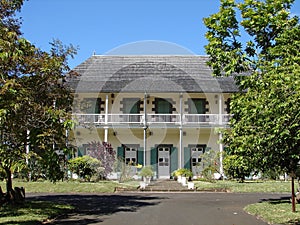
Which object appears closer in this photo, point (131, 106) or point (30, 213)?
point (30, 213)

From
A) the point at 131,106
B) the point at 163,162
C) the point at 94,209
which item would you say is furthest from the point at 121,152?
the point at 94,209

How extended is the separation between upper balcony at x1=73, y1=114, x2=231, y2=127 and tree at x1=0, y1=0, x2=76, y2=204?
46.1ft

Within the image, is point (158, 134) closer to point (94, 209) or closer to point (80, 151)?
point (80, 151)

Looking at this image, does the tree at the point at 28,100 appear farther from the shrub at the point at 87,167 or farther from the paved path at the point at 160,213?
the shrub at the point at 87,167

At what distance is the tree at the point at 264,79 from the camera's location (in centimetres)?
690

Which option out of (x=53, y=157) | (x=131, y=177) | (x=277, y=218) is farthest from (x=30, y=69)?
(x=131, y=177)

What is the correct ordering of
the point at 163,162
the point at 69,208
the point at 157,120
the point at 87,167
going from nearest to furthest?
the point at 69,208 → the point at 87,167 → the point at 157,120 → the point at 163,162

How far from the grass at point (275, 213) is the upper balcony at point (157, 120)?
42.9ft

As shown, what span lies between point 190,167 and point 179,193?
311 inches

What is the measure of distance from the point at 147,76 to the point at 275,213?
57.1 ft

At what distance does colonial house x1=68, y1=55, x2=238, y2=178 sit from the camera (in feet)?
83.9

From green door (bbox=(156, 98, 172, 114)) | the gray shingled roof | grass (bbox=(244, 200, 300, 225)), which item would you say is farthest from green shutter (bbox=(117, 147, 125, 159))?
grass (bbox=(244, 200, 300, 225))

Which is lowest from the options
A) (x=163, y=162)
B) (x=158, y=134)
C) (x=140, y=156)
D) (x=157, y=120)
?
(x=163, y=162)

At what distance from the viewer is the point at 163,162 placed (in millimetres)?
26656
